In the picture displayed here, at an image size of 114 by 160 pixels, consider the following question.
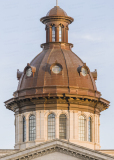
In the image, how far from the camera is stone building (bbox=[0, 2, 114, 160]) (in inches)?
4102

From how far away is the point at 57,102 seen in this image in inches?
4104

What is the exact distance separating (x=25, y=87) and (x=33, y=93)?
1.62 m

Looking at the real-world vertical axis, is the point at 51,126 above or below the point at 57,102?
below

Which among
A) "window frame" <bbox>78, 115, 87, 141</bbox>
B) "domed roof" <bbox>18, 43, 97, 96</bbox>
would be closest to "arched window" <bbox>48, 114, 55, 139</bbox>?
"domed roof" <bbox>18, 43, 97, 96</bbox>

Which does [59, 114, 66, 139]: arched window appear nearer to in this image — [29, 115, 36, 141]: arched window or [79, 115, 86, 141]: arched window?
[79, 115, 86, 141]: arched window

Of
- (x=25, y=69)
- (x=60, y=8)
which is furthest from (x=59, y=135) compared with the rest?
(x=60, y=8)

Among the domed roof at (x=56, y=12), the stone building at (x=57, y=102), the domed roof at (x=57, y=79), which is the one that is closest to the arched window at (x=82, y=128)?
the stone building at (x=57, y=102)

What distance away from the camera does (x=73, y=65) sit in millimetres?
106125

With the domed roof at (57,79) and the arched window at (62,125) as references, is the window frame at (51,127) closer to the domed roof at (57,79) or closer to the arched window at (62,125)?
the arched window at (62,125)

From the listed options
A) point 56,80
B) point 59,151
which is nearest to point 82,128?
point 56,80

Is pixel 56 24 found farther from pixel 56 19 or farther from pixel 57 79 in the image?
pixel 57 79

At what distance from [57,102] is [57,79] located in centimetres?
256

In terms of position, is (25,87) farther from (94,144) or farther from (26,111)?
(94,144)

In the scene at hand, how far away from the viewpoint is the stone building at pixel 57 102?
104 metres
